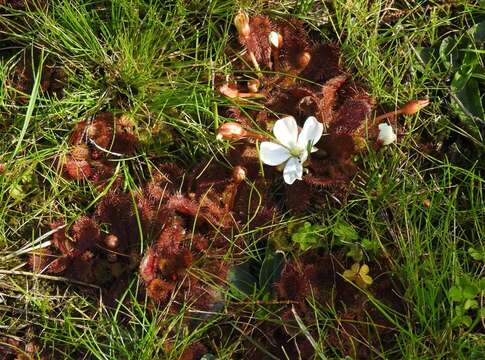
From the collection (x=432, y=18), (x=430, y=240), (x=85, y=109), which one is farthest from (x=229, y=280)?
(x=432, y=18)

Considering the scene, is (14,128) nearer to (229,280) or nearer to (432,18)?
(229,280)

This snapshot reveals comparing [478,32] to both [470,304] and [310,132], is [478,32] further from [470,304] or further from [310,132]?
[470,304]

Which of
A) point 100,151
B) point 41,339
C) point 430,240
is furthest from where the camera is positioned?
point 100,151

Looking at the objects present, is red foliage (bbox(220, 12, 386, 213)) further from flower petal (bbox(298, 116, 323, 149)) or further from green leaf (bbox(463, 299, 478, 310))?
green leaf (bbox(463, 299, 478, 310))

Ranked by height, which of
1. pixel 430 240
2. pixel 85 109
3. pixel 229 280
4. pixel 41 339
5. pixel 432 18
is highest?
pixel 432 18

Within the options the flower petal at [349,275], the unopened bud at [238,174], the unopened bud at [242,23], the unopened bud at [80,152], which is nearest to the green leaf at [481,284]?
the flower petal at [349,275]

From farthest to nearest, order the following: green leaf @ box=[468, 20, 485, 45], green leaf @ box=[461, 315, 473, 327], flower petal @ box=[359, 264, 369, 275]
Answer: green leaf @ box=[468, 20, 485, 45] < flower petal @ box=[359, 264, 369, 275] < green leaf @ box=[461, 315, 473, 327]

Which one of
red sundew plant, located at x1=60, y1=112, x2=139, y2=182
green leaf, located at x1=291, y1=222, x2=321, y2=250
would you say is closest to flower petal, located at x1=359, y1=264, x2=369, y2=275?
green leaf, located at x1=291, y1=222, x2=321, y2=250
